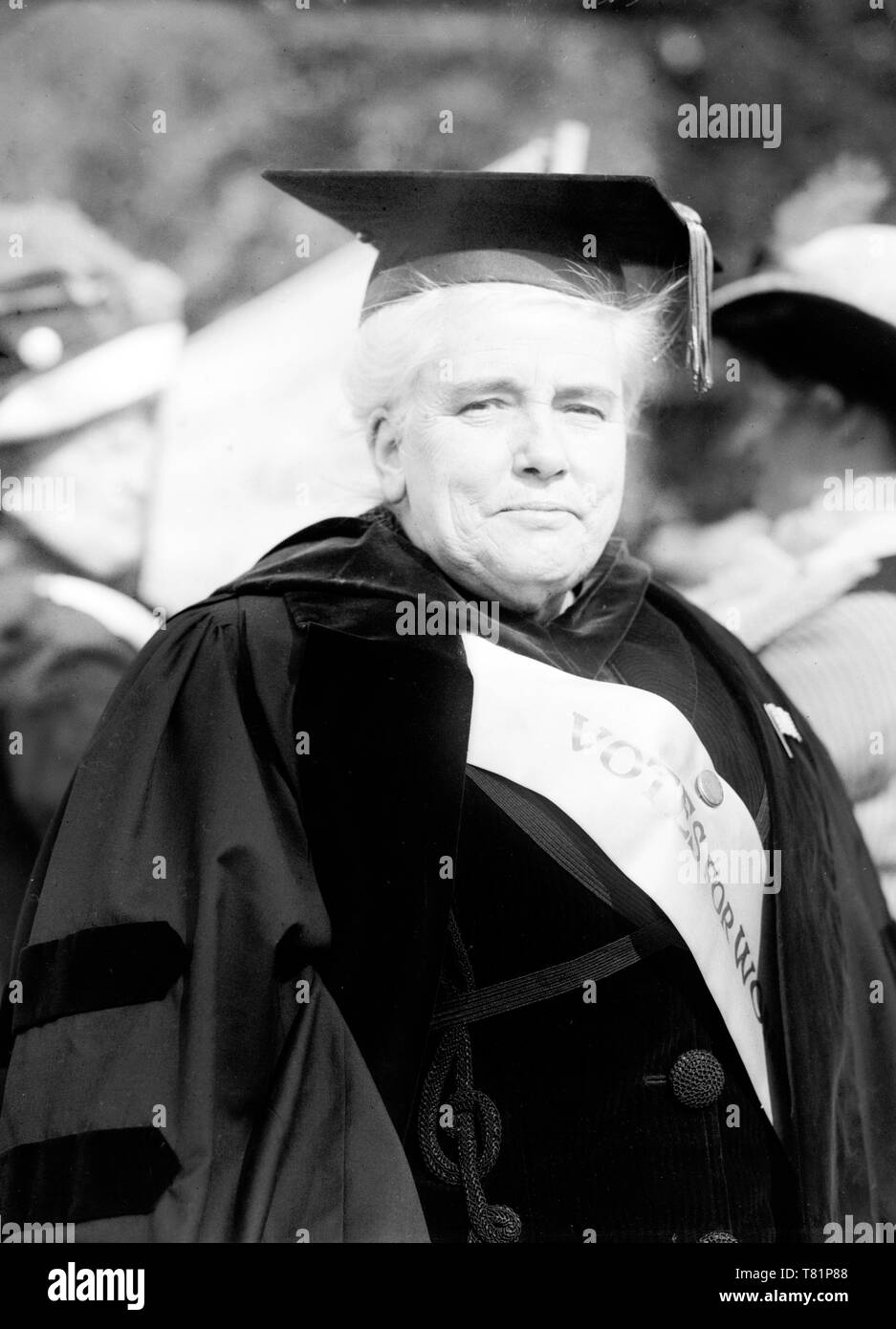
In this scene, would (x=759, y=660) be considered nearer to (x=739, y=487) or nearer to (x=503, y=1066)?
(x=739, y=487)

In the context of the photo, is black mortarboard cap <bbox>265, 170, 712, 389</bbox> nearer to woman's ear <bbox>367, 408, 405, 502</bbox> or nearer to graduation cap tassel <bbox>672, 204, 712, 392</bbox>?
graduation cap tassel <bbox>672, 204, 712, 392</bbox>

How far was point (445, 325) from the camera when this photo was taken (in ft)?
10.2

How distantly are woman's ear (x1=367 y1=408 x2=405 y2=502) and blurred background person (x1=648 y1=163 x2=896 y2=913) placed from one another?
62 centimetres

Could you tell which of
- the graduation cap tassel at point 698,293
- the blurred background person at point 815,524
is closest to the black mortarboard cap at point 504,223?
the graduation cap tassel at point 698,293

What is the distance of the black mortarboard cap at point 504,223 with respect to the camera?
313 cm

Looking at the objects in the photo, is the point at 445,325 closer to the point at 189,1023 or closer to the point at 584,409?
the point at 584,409

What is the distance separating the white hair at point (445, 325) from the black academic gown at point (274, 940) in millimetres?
281

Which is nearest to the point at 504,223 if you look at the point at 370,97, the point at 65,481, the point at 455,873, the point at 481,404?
the point at 481,404

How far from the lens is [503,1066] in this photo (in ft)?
9.82

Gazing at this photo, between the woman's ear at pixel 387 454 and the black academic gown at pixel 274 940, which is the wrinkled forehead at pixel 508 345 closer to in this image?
the woman's ear at pixel 387 454

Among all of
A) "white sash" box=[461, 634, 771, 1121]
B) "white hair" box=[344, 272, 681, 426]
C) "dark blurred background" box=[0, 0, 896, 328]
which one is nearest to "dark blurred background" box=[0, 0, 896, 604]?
"dark blurred background" box=[0, 0, 896, 328]

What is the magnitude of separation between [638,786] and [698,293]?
1.02m

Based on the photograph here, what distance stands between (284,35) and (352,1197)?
2.38 meters
